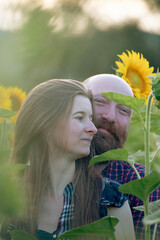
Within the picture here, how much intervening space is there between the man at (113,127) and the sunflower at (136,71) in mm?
21

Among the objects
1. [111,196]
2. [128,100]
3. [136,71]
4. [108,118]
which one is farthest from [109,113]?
[128,100]

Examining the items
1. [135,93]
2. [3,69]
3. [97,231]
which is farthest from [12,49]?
[135,93]

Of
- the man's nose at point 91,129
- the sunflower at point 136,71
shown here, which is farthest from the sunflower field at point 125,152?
the man's nose at point 91,129

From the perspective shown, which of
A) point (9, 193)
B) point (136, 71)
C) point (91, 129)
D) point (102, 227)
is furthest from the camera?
point (136, 71)

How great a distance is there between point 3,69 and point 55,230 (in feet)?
2.10

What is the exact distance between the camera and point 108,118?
2.93 feet

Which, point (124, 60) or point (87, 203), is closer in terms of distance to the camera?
point (87, 203)

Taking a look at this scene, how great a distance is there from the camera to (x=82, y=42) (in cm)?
12

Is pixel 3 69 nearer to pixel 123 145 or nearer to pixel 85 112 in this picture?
pixel 85 112

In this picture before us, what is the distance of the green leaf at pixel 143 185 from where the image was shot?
0.34 meters

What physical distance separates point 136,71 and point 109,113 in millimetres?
127

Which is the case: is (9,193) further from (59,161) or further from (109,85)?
(109,85)

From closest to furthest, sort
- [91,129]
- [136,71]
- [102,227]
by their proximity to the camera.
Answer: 1. [102,227]
2. [91,129]
3. [136,71]

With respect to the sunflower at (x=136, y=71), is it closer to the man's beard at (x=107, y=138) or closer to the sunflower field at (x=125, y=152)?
the sunflower field at (x=125, y=152)
